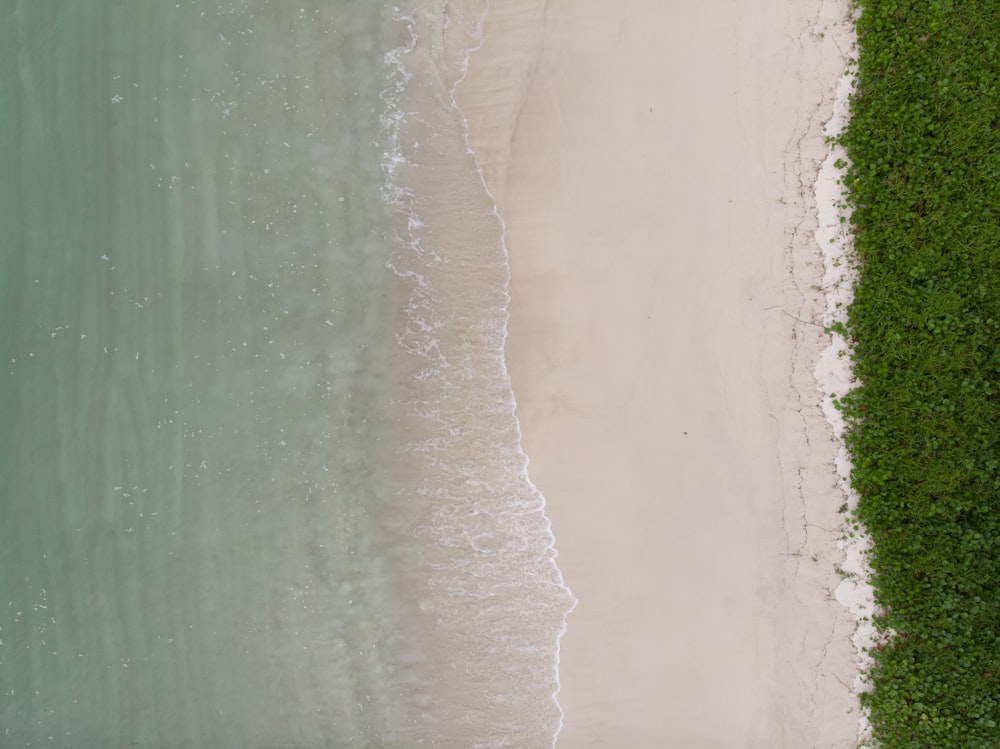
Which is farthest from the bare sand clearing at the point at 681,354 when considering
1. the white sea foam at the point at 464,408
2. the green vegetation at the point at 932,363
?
the green vegetation at the point at 932,363

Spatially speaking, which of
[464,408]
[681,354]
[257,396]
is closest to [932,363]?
[681,354]

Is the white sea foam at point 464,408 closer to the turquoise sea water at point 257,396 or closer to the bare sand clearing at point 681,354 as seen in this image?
the turquoise sea water at point 257,396

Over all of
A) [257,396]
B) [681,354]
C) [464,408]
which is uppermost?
[681,354]

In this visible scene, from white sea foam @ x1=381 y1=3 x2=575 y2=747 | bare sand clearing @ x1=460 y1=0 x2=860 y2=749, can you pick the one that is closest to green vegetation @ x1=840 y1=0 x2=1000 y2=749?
bare sand clearing @ x1=460 y1=0 x2=860 y2=749

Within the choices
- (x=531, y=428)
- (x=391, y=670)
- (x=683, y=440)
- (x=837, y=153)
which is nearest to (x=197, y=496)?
(x=391, y=670)

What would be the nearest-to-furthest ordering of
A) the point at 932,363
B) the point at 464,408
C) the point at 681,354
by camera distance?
the point at 932,363, the point at 681,354, the point at 464,408

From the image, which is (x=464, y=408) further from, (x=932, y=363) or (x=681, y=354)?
(x=932, y=363)
